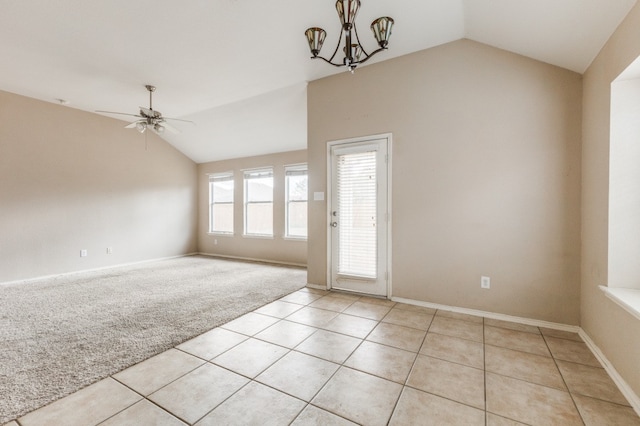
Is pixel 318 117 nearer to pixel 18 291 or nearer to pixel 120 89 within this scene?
pixel 120 89

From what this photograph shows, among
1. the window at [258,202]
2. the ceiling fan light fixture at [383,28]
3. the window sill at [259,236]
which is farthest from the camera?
the window at [258,202]

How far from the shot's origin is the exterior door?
3.46 m

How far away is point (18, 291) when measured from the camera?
3.97 m

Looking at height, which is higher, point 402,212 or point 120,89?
point 120,89

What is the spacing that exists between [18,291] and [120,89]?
132 inches

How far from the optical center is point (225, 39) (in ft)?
9.75

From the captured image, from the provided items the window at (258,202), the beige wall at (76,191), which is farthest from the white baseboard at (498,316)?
the beige wall at (76,191)

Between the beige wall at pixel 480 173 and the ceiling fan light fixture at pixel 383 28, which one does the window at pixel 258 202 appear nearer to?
the beige wall at pixel 480 173

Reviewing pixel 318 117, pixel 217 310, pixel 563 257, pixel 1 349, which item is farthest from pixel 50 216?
pixel 563 257

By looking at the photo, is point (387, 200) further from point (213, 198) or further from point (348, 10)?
point (213, 198)

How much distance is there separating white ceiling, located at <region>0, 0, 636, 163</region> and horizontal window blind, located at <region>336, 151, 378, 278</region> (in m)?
1.31

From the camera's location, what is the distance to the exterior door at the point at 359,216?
11.3 ft

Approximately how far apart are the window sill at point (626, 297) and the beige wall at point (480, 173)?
667 millimetres

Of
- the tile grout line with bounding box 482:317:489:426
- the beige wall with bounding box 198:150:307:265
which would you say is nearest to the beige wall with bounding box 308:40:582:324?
the tile grout line with bounding box 482:317:489:426
